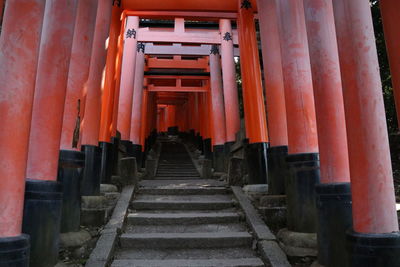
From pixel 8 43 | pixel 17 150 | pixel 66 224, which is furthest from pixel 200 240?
pixel 8 43

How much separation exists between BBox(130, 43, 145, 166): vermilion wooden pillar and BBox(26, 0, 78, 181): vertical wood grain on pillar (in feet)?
27.1

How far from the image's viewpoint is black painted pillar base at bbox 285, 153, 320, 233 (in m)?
4.07

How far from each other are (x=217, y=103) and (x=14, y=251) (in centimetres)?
1203

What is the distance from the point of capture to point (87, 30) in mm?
4844

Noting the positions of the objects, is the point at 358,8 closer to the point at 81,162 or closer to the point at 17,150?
the point at 17,150

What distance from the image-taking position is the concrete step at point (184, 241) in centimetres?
471

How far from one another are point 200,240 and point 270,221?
3.54 feet

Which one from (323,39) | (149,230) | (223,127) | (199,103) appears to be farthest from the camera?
(199,103)

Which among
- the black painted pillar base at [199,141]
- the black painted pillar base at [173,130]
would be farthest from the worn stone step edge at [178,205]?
the black painted pillar base at [173,130]

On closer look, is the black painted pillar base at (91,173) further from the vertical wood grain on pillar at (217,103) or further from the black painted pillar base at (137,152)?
the vertical wood grain on pillar at (217,103)

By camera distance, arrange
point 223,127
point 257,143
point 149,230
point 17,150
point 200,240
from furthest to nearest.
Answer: point 223,127, point 257,143, point 149,230, point 200,240, point 17,150

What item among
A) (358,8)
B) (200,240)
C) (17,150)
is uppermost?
(358,8)

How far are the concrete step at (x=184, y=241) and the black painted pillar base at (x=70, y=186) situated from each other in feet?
2.66

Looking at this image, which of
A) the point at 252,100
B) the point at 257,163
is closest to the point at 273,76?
the point at 252,100
